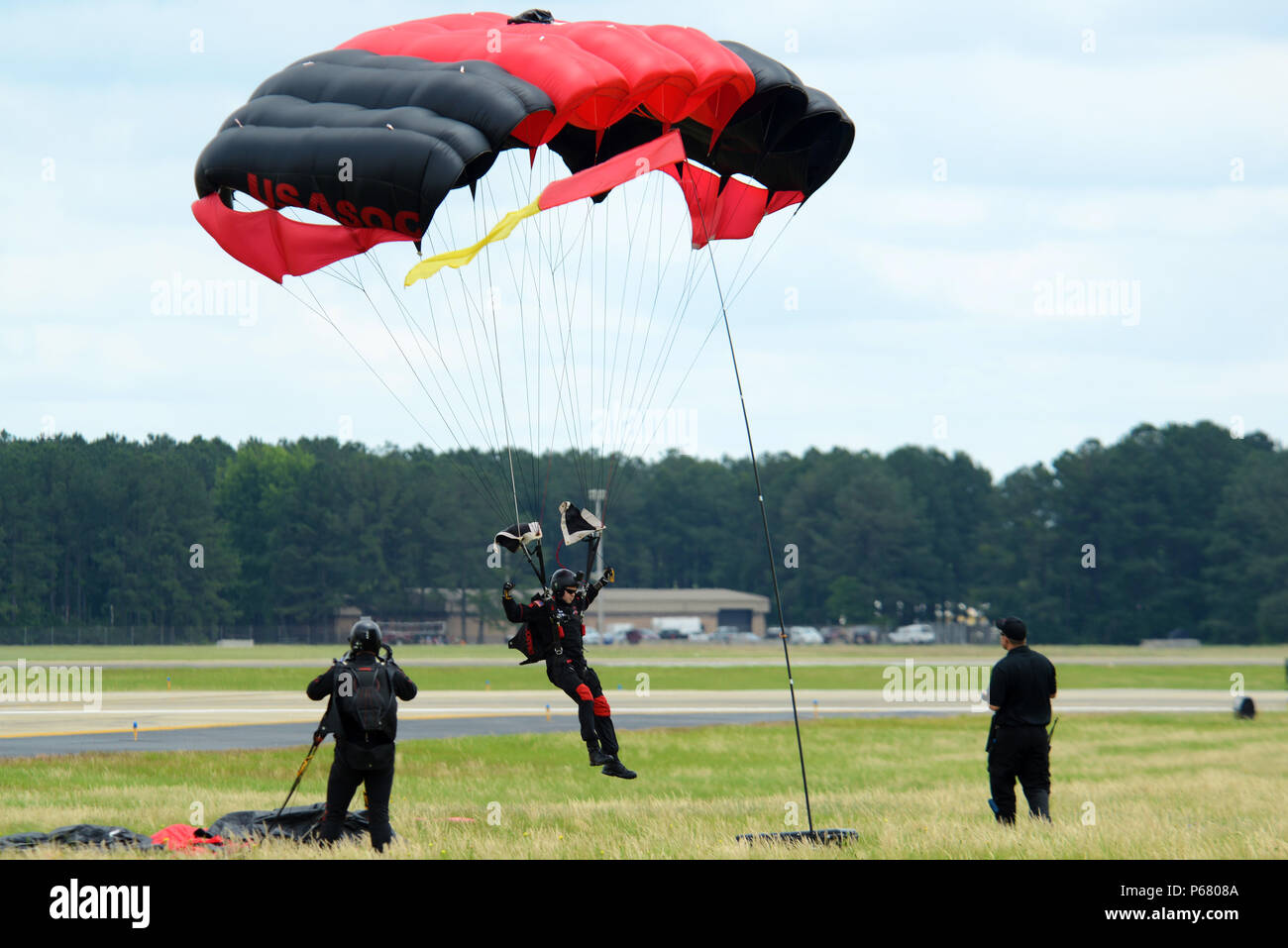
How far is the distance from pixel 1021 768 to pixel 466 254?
6758 millimetres

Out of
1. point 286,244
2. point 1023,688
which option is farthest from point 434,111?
point 1023,688

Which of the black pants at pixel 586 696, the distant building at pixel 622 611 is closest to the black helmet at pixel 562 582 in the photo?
the black pants at pixel 586 696

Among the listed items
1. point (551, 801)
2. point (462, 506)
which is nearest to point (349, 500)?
point (462, 506)

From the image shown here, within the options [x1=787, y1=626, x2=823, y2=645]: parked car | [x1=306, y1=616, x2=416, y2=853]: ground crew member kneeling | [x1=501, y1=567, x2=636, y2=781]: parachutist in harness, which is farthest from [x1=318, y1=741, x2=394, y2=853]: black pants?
[x1=787, y1=626, x2=823, y2=645]: parked car

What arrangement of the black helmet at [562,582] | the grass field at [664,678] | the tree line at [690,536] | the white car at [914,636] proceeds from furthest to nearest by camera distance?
1. the white car at [914,636]
2. the tree line at [690,536]
3. the grass field at [664,678]
4. the black helmet at [562,582]

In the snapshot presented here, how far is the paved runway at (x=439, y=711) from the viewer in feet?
87.5

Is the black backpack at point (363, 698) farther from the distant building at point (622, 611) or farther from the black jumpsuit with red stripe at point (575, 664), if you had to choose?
the distant building at point (622, 611)

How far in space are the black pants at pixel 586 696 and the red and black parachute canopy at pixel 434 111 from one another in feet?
14.8

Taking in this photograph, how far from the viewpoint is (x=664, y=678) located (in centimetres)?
5569

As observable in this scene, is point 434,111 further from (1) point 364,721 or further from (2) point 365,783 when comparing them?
(2) point 365,783
